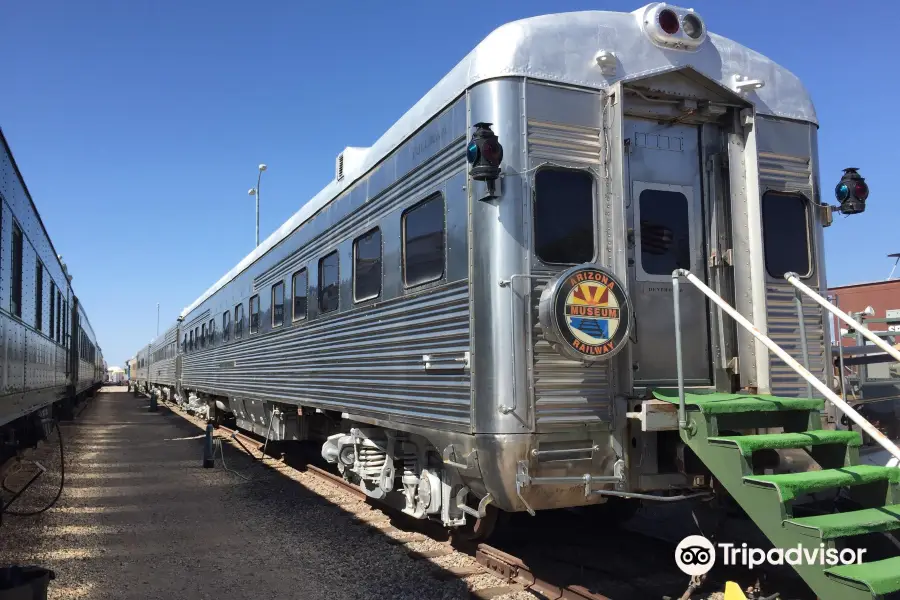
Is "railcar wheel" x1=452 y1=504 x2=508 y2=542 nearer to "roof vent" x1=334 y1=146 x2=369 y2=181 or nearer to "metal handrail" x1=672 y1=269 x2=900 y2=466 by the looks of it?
"metal handrail" x1=672 y1=269 x2=900 y2=466

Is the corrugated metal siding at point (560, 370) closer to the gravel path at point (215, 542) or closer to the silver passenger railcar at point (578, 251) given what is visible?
the silver passenger railcar at point (578, 251)

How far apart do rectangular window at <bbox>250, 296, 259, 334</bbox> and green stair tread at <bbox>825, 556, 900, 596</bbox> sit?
925 cm

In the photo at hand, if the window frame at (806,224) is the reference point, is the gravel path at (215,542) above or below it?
below

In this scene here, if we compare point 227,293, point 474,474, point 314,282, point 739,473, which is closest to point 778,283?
point 739,473

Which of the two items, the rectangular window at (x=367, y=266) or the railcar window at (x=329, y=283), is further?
the railcar window at (x=329, y=283)

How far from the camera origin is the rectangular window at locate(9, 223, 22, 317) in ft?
21.7

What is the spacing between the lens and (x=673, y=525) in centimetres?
671

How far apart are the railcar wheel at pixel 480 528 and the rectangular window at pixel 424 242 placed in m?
1.79

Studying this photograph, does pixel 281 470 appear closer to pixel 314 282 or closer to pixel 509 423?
pixel 314 282

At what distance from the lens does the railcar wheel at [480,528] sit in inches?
203

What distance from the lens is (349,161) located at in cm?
738

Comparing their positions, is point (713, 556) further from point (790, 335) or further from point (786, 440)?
point (790, 335)

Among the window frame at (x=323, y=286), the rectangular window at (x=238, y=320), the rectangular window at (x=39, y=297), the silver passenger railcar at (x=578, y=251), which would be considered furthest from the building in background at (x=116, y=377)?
the silver passenger railcar at (x=578, y=251)

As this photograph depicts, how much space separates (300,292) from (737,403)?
581cm
